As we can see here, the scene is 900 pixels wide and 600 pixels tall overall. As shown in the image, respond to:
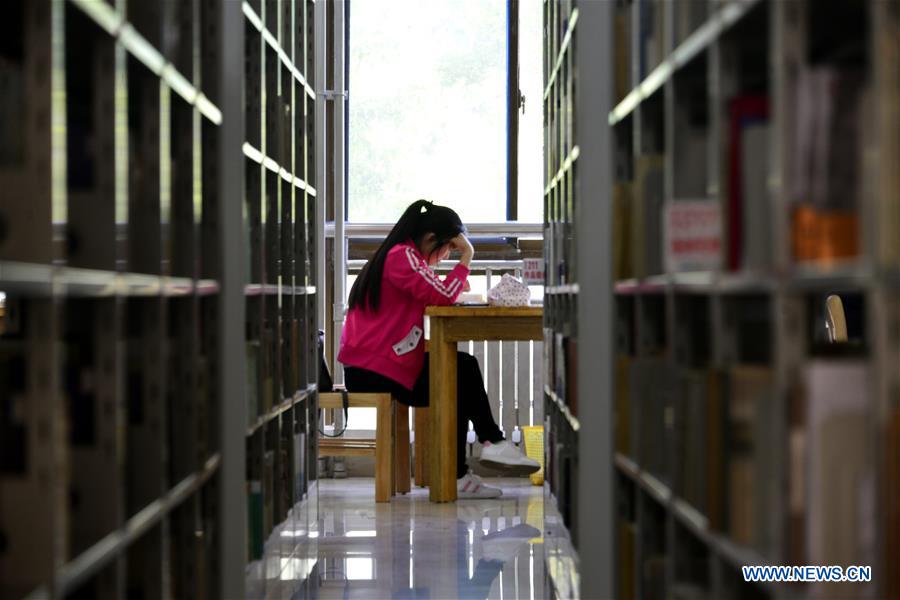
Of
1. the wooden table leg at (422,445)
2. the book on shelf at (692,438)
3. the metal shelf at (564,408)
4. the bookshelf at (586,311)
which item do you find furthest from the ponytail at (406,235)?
the book on shelf at (692,438)

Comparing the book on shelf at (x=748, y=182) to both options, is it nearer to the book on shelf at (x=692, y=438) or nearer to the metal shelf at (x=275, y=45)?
the book on shelf at (x=692, y=438)

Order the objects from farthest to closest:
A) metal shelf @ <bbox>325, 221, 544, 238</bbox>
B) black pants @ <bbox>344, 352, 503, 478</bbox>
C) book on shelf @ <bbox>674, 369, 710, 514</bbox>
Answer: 1. metal shelf @ <bbox>325, 221, 544, 238</bbox>
2. black pants @ <bbox>344, 352, 503, 478</bbox>
3. book on shelf @ <bbox>674, 369, 710, 514</bbox>

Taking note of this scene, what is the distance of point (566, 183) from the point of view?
11.1 feet

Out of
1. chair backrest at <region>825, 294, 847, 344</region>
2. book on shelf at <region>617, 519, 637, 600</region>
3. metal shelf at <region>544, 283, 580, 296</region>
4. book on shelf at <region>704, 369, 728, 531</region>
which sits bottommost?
book on shelf at <region>617, 519, 637, 600</region>

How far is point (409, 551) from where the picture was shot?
406cm

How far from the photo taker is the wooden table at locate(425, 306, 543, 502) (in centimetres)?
496

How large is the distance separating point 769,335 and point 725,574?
1.32ft

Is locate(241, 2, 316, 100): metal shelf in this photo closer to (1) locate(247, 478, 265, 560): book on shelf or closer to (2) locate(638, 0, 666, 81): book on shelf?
(2) locate(638, 0, 666, 81): book on shelf

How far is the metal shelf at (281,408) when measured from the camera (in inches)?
116

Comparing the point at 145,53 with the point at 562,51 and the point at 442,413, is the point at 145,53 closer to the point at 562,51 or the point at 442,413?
the point at 562,51

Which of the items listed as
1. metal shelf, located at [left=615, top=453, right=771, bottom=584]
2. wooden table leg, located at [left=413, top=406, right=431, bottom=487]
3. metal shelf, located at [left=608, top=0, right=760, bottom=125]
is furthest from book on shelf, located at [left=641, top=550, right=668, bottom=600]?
wooden table leg, located at [left=413, top=406, right=431, bottom=487]

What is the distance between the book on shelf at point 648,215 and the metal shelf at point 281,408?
1.08 m

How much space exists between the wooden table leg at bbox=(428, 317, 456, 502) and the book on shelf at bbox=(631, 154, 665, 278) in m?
2.66

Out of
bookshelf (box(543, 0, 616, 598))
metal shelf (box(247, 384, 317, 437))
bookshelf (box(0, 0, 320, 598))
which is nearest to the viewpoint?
bookshelf (box(0, 0, 320, 598))
